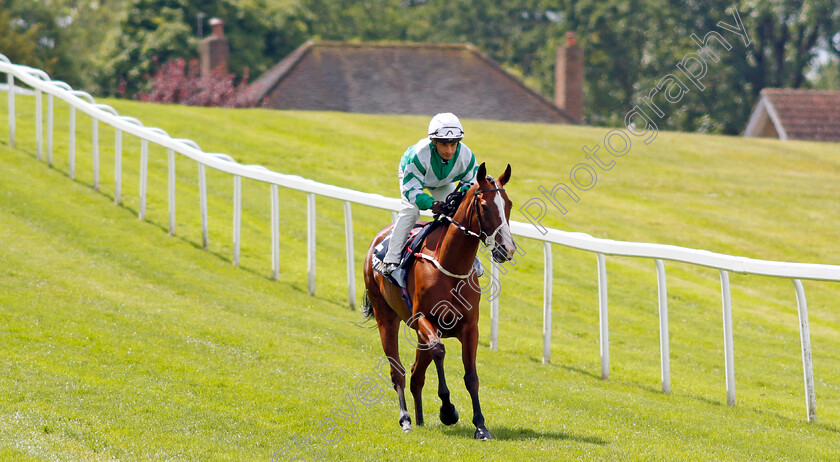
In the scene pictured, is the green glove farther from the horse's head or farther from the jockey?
the horse's head

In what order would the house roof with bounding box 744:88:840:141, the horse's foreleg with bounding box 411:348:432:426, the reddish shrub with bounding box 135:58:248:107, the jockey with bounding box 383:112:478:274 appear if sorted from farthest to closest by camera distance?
the house roof with bounding box 744:88:840:141 → the reddish shrub with bounding box 135:58:248:107 → the horse's foreleg with bounding box 411:348:432:426 → the jockey with bounding box 383:112:478:274

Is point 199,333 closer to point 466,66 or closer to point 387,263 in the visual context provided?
point 387,263

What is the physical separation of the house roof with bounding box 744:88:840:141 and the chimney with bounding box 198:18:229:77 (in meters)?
23.5

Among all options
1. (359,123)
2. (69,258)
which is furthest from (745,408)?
(359,123)

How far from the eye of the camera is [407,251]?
7.15 metres

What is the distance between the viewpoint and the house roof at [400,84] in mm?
43125

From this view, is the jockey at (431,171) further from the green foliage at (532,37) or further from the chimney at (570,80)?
the chimney at (570,80)

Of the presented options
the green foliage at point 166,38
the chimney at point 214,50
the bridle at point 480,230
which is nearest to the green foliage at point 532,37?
the green foliage at point 166,38

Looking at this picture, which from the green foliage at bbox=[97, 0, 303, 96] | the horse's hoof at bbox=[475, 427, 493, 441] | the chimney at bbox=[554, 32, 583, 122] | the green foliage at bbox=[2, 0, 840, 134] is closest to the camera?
the horse's hoof at bbox=[475, 427, 493, 441]

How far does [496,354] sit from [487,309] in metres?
2.43

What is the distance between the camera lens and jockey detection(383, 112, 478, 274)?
679cm

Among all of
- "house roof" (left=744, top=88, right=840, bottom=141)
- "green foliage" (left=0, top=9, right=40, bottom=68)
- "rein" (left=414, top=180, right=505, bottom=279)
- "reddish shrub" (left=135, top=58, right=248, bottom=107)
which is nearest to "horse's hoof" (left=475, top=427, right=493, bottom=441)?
"rein" (left=414, top=180, right=505, bottom=279)

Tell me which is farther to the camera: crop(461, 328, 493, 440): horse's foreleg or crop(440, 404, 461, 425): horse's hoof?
crop(440, 404, 461, 425): horse's hoof

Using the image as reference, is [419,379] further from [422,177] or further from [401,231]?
[422,177]
